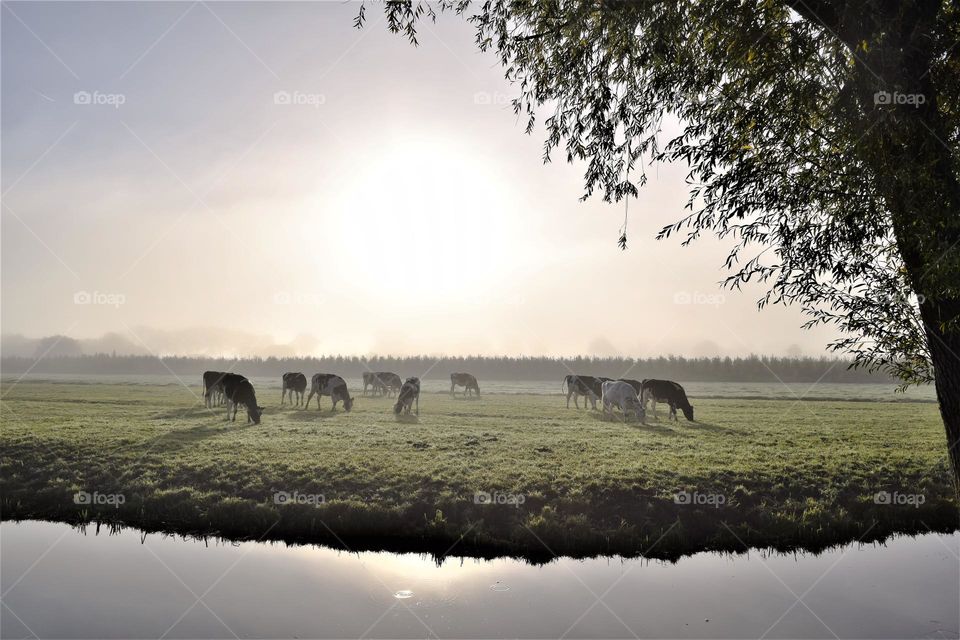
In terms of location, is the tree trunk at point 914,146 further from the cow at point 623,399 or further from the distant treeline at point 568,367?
the distant treeline at point 568,367

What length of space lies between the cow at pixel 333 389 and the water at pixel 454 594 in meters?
19.3

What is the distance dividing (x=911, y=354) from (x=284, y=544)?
12377 mm

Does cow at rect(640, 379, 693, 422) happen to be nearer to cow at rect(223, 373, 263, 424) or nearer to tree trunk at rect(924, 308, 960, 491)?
cow at rect(223, 373, 263, 424)

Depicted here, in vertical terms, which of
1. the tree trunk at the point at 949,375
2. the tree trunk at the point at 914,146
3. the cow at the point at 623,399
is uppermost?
the tree trunk at the point at 914,146

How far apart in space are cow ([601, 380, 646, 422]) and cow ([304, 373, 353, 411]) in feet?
46.9

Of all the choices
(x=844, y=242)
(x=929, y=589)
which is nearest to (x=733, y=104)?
(x=844, y=242)

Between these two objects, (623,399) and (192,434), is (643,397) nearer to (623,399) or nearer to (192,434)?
(623,399)

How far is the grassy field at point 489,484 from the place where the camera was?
11.7 m

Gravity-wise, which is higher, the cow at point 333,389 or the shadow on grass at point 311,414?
the cow at point 333,389

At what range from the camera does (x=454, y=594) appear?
338 inches

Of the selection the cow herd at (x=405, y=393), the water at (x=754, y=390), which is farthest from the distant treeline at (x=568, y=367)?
the cow herd at (x=405, y=393)

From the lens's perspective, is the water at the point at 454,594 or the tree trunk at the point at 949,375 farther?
the tree trunk at the point at 949,375

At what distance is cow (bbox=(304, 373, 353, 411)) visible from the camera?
3066 cm

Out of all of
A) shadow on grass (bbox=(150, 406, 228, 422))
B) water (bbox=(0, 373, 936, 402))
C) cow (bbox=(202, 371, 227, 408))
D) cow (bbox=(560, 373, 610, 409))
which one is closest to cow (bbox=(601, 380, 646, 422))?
cow (bbox=(560, 373, 610, 409))
